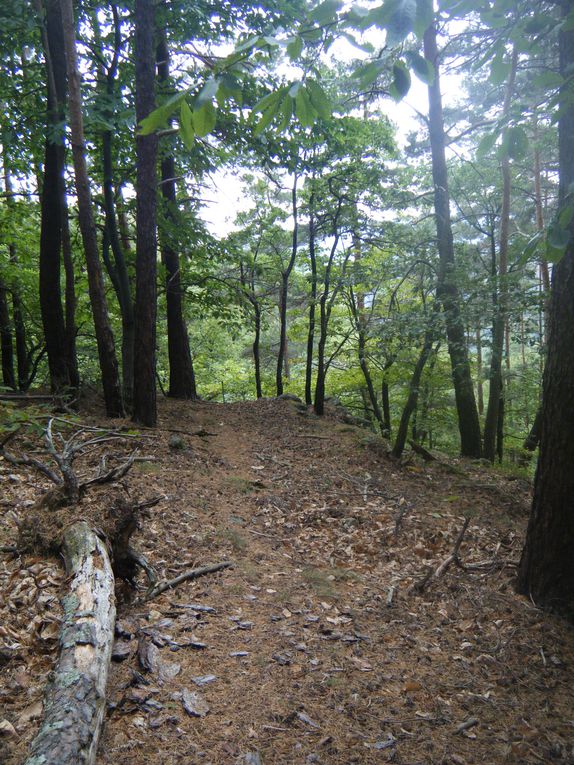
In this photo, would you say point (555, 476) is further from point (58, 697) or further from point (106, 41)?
point (106, 41)

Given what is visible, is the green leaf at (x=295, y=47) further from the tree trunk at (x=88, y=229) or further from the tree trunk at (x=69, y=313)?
the tree trunk at (x=69, y=313)

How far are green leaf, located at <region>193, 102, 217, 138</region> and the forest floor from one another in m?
2.43

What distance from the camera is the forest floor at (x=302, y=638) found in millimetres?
2461

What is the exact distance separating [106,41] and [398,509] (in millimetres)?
10548

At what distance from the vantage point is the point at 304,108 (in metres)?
1.52

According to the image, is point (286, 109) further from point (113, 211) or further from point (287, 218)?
point (287, 218)

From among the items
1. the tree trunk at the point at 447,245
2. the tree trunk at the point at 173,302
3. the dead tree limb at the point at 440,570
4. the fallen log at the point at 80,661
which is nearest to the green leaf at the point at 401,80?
the fallen log at the point at 80,661

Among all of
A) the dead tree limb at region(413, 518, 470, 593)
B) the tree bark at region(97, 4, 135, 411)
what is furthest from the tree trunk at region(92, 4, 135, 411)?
the dead tree limb at region(413, 518, 470, 593)

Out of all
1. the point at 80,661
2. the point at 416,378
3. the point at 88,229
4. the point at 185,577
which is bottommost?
the point at 185,577

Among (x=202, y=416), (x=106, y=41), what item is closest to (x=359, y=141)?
(x=106, y=41)

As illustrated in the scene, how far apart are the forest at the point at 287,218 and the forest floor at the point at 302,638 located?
0.71ft

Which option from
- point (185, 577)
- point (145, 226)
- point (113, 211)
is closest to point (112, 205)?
point (113, 211)

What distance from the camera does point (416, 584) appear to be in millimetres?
4375

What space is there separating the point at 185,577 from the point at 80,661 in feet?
5.44
